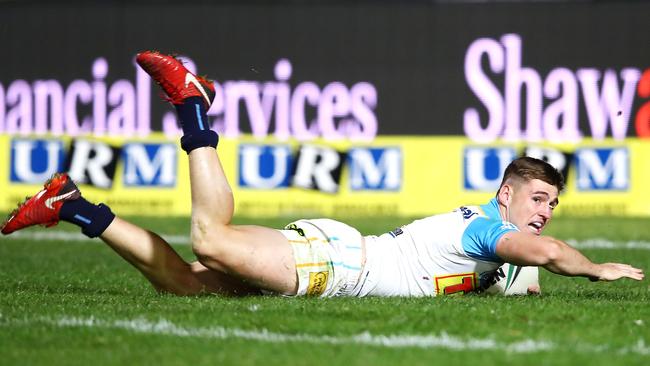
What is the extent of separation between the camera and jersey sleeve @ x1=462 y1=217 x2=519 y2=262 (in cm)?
698

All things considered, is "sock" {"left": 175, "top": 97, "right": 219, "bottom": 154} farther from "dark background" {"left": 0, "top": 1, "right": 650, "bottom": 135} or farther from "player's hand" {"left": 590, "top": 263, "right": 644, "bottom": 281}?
"dark background" {"left": 0, "top": 1, "right": 650, "bottom": 135}

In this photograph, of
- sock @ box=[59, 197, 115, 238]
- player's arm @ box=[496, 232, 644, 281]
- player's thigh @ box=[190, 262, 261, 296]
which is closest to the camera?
player's arm @ box=[496, 232, 644, 281]

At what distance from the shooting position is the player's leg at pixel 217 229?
7062 millimetres

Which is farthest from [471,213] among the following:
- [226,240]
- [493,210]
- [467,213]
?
[226,240]

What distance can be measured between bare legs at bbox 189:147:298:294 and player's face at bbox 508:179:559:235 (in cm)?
137

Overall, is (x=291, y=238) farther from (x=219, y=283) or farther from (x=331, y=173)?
(x=331, y=173)

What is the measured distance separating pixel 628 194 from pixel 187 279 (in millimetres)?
10330

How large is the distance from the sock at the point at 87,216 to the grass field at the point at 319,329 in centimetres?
43

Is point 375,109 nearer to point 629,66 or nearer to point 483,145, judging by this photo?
point 483,145

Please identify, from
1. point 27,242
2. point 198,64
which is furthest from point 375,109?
point 27,242

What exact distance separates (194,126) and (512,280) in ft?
7.26

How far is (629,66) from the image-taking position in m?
16.9

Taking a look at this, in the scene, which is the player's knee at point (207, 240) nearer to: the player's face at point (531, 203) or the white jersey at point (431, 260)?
the white jersey at point (431, 260)

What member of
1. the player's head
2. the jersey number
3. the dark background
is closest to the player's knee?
the jersey number
